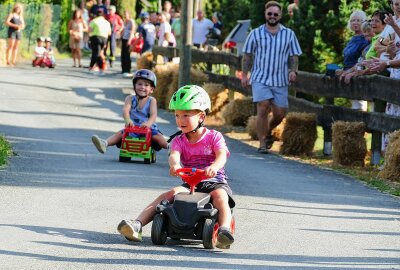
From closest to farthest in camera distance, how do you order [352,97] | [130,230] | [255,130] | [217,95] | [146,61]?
[130,230], [352,97], [255,130], [217,95], [146,61]

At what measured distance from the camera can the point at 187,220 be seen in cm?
920

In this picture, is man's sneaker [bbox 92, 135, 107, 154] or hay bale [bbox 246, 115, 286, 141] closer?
man's sneaker [bbox 92, 135, 107, 154]

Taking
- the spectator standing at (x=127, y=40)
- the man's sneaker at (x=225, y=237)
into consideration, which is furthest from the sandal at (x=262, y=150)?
the spectator standing at (x=127, y=40)

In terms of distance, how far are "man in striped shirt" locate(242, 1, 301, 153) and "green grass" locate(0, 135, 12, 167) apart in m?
4.00

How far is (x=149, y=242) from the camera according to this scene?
30.6ft

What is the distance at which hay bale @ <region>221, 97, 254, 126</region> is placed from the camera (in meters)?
22.0

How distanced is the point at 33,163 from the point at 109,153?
2.11 metres

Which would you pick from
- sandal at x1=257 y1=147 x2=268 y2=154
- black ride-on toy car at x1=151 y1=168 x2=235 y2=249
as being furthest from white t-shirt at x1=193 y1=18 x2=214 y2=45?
black ride-on toy car at x1=151 y1=168 x2=235 y2=249

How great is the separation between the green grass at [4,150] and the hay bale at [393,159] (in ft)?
15.1

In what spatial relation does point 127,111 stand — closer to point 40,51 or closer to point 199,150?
point 199,150

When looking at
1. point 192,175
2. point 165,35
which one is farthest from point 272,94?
point 165,35

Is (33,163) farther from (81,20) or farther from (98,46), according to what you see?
(81,20)

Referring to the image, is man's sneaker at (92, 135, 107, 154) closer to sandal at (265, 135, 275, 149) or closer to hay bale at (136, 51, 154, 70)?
sandal at (265, 135, 275, 149)

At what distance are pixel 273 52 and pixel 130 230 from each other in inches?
375
